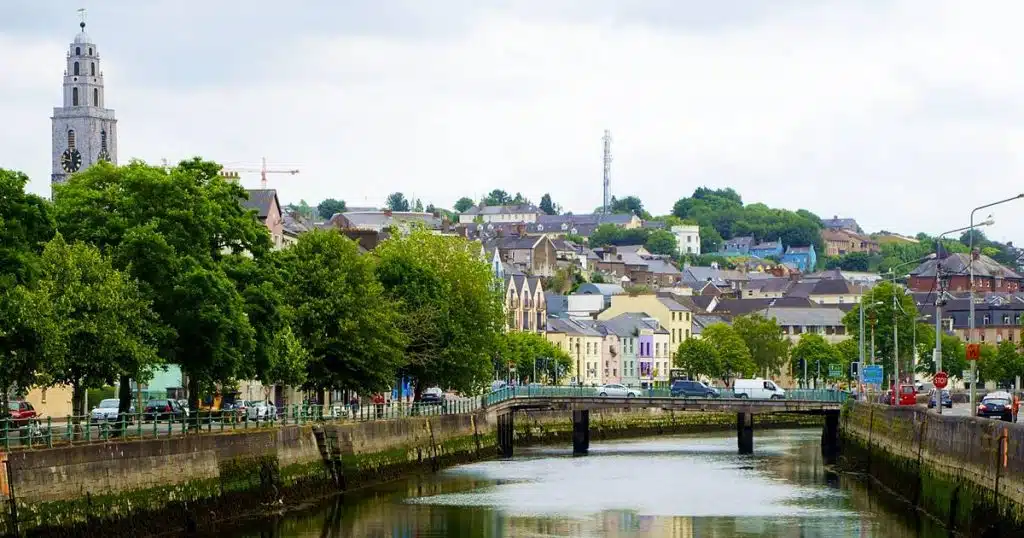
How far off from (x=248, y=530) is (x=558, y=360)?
11744 cm

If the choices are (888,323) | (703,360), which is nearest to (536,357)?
(703,360)

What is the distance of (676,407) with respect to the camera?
118625mm

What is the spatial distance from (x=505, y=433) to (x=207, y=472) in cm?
5279

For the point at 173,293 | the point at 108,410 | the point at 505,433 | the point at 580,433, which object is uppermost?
the point at 173,293

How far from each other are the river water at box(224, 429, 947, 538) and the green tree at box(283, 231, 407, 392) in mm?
6454

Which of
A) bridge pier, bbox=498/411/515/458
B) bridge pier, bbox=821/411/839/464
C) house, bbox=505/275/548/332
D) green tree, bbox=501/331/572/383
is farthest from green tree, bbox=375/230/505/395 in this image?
house, bbox=505/275/548/332

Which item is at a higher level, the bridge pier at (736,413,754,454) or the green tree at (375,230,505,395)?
the green tree at (375,230,505,395)

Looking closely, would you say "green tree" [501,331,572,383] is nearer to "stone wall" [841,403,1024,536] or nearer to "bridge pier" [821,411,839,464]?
"bridge pier" [821,411,839,464]

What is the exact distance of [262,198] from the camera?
124375 mm

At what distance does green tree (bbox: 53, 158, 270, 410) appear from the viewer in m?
68.8

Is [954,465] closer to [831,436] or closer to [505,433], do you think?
[831,436]

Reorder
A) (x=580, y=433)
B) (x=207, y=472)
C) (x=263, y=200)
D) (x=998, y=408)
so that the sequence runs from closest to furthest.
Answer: (x=207, y=472)
(x=998, y=408)
(x=580, y=433)
(x=263, y=200)

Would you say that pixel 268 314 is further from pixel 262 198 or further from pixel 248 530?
pixel 262 198

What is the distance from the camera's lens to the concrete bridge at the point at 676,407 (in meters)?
115
